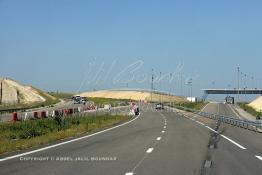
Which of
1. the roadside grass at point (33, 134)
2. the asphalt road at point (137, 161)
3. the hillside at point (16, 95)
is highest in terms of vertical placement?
the hillside at point (16, 95)

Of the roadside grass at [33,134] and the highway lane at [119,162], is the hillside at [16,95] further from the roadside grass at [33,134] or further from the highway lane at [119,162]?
the highway lane at [119,162]

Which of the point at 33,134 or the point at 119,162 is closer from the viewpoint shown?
the point at 119,162

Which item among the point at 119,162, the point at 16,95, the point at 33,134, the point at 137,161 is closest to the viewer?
the point at 119,162

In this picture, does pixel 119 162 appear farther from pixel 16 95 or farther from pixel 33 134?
pixel 16 95

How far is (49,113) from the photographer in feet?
190

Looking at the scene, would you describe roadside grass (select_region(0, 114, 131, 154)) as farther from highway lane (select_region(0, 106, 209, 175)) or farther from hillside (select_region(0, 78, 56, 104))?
hillside (select_region(0, 78, 56, 104))

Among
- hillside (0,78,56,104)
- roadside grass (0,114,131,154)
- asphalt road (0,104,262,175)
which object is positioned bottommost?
asphalt road (0,104,262,175)

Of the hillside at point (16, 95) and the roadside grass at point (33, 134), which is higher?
the hillside at point (16, 95)

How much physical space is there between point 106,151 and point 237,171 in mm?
7196

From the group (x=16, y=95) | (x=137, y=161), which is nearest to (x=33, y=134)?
(x=137, y=161)

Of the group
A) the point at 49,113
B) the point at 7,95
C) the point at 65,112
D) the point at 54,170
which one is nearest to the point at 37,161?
the point at 54,170

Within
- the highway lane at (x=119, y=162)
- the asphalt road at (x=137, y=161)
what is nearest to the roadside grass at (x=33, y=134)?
the asphalt road at (x=137, y=161)

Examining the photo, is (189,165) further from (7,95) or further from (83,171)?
(7,95)

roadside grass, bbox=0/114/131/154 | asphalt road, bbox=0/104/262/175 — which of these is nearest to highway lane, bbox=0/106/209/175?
asphalt road, bbox=0/104/262/175
